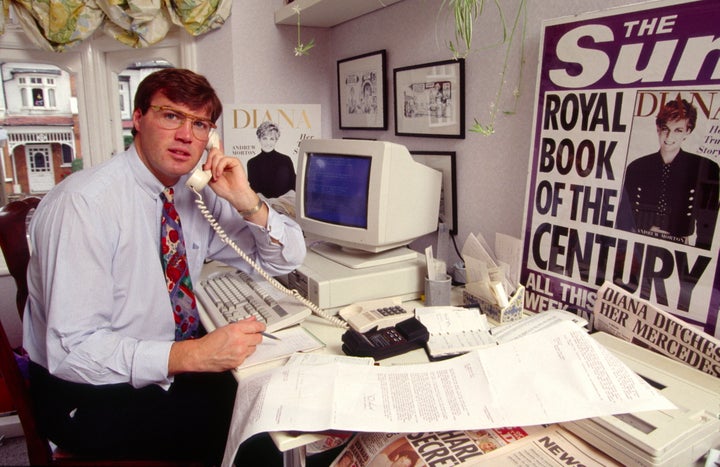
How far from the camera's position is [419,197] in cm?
161

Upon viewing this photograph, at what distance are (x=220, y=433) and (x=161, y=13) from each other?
1.83 metres

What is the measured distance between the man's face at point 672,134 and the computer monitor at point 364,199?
675mm

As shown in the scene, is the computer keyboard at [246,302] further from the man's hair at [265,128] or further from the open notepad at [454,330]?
the man's hair at [265,128]

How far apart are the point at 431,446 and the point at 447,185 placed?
1065 millimetres

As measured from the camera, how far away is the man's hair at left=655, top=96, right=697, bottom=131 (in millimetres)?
1055

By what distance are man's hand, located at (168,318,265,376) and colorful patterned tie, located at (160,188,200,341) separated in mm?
334

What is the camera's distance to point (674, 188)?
3.62 feet

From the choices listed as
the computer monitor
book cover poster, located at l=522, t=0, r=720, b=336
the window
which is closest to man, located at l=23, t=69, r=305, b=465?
the computer monitor

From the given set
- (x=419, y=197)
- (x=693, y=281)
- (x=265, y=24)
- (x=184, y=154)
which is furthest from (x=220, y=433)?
(x=265, y=24)

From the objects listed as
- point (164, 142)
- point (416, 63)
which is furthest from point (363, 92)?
point (164, 142)

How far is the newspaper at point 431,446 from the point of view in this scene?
0.83 m

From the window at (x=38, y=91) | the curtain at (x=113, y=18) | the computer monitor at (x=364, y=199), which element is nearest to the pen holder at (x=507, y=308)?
the computer monitor at (x=364, y=199)

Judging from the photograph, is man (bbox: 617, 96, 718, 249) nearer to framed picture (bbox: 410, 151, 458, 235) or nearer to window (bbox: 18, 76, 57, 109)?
framed picture (bbox: 410, 151, 458, 235)

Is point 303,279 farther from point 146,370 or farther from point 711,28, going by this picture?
point 711,28
